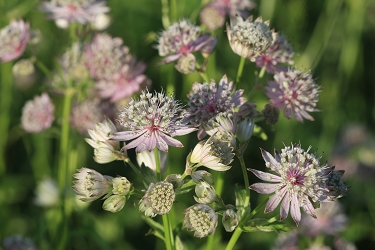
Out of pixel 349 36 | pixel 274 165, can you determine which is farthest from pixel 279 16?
pixel 274 165

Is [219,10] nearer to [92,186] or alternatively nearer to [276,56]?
[276,56]

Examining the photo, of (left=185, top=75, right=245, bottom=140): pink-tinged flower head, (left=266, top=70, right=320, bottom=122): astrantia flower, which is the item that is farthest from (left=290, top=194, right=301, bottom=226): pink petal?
(left=266, top=70, right=320, bottom=122): astrantia flower

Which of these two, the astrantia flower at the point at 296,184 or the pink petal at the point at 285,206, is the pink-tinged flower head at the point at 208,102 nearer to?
the astrantia flower at the point at 296,184

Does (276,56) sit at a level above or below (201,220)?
above

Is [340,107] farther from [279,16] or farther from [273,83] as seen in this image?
[273,83]

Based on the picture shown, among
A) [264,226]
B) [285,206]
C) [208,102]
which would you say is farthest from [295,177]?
[208,102]

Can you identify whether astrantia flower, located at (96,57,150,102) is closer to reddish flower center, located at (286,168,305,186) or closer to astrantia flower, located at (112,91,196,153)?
astrantia flower, located at (112,91,196,153)
